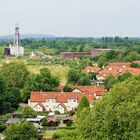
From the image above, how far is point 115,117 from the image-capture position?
2042cm

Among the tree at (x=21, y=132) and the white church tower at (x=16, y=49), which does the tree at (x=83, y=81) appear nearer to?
the tree at (x=21, y=132)

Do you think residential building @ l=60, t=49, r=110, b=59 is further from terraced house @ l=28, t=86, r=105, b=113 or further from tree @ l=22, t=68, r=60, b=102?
terraced house @ l=28, t=86, r=105, b=113

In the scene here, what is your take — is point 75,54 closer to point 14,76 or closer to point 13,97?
point 14,76

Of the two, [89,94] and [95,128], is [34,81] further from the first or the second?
[95,128]

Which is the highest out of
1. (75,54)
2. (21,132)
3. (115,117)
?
(115,117)

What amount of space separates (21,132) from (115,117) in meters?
7.70

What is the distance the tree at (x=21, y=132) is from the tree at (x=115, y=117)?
490cm

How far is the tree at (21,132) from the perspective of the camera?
2611 cm

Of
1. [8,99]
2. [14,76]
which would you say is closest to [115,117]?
[8,99]

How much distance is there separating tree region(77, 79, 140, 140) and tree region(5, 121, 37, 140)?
16.1ft

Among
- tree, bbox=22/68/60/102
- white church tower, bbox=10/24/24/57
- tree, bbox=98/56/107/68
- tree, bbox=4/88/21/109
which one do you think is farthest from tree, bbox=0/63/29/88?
white church tower, bbox=10/24/24/57

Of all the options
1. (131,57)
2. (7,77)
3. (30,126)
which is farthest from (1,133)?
(131,57)

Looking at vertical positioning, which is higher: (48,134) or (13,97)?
(13,97)

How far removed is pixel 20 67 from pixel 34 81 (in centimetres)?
666
